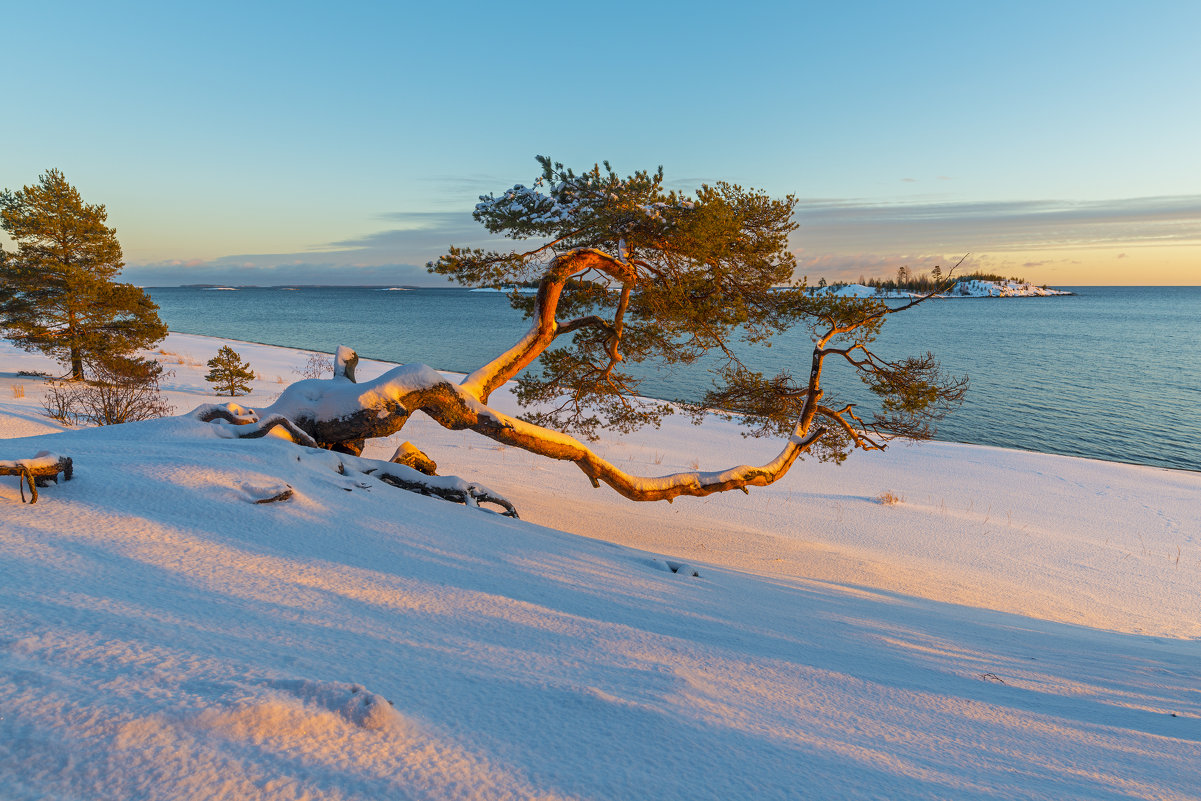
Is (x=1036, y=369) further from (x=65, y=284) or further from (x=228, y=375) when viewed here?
(x=65, y=284)

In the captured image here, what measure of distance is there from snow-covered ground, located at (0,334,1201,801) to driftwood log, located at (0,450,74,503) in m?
0.08

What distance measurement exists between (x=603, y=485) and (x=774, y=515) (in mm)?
3314

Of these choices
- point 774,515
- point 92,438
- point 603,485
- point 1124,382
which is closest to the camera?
point 92,438

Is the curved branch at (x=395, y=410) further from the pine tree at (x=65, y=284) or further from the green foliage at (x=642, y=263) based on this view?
the pine tree at (x=65, y=284)

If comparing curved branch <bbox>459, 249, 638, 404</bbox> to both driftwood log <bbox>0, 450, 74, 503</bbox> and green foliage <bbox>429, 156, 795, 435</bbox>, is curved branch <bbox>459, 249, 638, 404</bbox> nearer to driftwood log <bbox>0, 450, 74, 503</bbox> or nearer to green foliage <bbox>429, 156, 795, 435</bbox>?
green foliage <bbox>429, 156, 795, 435</bbox>

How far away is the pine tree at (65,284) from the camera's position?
59.0ft

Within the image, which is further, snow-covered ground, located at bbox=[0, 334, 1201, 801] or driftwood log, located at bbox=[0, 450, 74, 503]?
driftwood log, located at bbox=[0, 450, 74, 503]

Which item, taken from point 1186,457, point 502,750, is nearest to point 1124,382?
point 1186,457

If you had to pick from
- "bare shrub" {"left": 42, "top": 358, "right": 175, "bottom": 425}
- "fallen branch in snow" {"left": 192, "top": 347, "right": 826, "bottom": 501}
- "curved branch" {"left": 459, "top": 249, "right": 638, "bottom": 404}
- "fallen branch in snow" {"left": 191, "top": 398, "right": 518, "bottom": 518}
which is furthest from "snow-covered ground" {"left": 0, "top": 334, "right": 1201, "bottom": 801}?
"bare shrub" {"left": 42, "top": 358, "right": 175, "bottom": 425}

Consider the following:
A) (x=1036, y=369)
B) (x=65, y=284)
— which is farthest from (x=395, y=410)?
(x=1036, y=369)

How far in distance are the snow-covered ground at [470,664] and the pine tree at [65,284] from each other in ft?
56.6

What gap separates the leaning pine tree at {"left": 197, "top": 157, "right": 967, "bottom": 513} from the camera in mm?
7426

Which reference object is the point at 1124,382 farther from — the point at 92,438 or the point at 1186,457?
the point at 92,438

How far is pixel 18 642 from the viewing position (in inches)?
77.3
